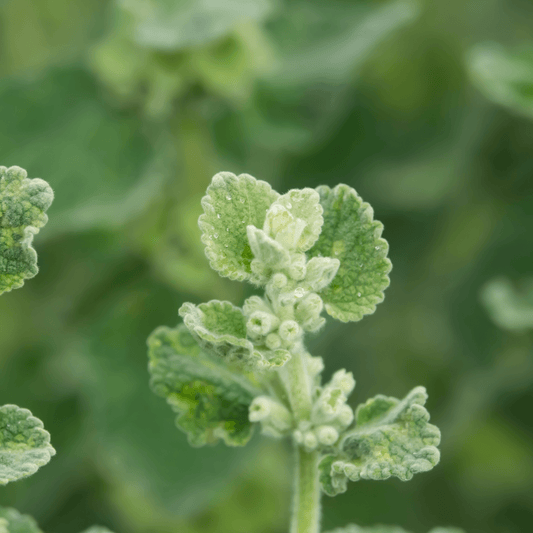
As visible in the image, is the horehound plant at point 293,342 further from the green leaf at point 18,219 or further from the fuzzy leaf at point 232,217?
the green leaf at point 18,219

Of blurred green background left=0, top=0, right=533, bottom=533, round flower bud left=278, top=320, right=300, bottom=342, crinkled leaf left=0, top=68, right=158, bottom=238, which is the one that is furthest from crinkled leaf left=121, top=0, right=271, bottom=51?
round flower bud left=278, top=320, right=300, bottom=342

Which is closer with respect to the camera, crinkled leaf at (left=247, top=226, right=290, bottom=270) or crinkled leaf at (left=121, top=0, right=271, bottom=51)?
crinkled leaf at (left=247, top=226, right=290, bottom=270)

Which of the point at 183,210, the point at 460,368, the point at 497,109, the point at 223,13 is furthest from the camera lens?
the point at 497,109

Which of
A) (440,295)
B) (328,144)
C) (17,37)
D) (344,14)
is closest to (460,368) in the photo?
(440,295)

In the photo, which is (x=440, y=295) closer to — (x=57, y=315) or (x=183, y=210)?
(x=183, y=210)

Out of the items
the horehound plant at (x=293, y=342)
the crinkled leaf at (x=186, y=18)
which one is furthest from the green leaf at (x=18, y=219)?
the crinkled leaf at (x=186, y=18)

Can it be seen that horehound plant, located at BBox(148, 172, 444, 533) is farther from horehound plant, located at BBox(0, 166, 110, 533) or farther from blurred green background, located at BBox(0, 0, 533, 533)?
blurred green background, located at BBox(0, 0, 533, 533)
